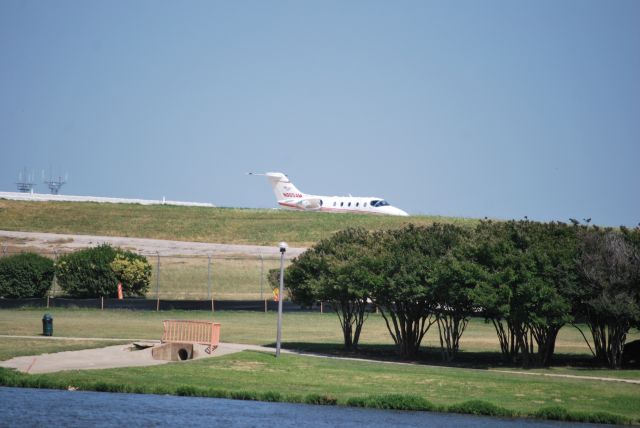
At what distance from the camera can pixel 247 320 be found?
60562 mm

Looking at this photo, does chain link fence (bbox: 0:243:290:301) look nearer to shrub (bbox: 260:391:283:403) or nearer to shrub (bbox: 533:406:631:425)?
shrub (bbox: 260:391:283:403)

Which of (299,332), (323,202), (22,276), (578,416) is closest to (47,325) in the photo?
(299,332)

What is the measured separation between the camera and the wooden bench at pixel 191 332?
40938mm

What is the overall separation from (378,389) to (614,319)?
11.6 m

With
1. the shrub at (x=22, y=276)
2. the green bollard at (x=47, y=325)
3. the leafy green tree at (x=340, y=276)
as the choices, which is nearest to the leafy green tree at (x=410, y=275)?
the leafy green tree at (x=340, y=276)

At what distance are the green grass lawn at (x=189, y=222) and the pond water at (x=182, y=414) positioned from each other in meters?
68.5

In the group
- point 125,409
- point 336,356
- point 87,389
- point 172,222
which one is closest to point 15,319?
point 336,356

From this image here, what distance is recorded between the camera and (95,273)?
2766 inches

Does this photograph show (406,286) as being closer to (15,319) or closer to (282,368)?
(282,368)

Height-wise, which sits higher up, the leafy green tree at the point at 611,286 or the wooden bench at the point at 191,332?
the leafy green tree at the point at 611,286

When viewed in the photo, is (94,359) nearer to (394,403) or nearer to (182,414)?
(182,414)

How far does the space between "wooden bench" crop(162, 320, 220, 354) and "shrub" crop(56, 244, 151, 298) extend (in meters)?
29.6

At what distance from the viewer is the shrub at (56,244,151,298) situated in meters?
70.1

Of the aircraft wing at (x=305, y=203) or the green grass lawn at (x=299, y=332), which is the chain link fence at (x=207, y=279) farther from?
the aircraft wing at (x=305, y=203)
